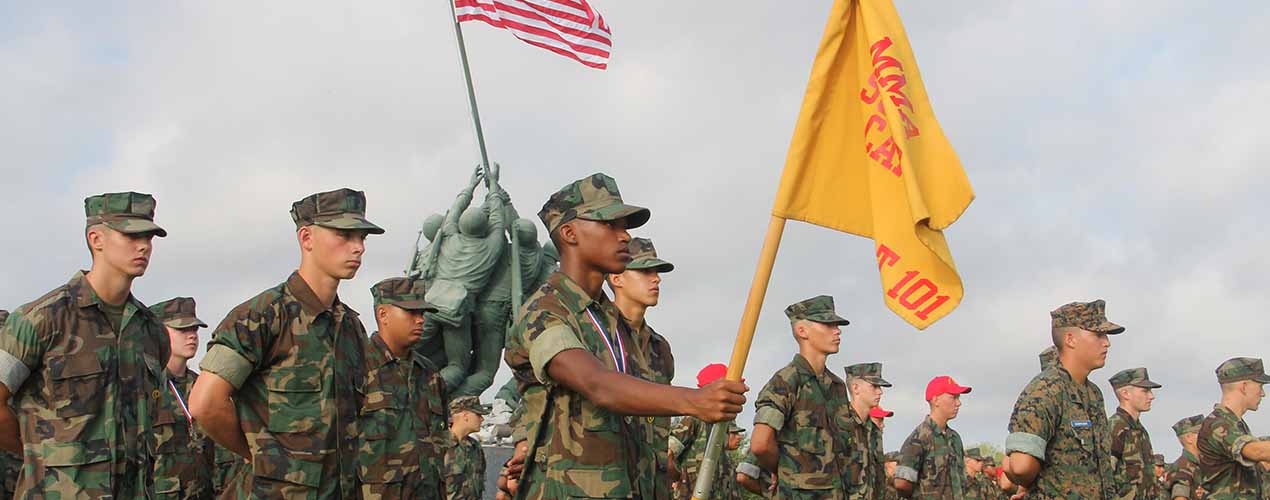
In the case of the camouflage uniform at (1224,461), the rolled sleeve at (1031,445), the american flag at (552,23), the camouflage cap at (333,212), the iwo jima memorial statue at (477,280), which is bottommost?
the rolled sleeve at (1031,445)

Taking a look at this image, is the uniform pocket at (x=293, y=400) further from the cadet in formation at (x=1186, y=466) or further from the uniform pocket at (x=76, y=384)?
the cadet in formation at (x=1186, y=466)

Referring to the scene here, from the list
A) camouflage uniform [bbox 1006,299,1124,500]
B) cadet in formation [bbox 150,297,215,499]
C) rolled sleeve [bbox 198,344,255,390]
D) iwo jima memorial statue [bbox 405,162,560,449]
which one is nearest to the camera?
rolled sleeve [bbox 198,344,255,390]

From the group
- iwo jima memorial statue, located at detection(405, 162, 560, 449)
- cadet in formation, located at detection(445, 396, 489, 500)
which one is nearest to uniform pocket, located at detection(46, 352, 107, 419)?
cadet in formation, located at detection(445, 396, 489, 500)

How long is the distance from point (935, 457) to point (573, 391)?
1059 centimetres

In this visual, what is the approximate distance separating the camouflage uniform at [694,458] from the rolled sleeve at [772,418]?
1.93m

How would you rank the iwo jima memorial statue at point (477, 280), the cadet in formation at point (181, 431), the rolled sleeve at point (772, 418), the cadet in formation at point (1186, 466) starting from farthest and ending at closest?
the iwo jima memorial statue at point (477, 280) → the cadet in formation at point (1186, 466) → the rolled sleeve at point (772, 418) → the cadet in formation at point (181, 431)

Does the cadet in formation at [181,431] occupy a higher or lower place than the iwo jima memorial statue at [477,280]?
lower

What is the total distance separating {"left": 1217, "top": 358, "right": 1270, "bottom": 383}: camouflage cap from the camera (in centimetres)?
1233

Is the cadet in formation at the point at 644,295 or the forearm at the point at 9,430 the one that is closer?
the forearm at the point at 9,430

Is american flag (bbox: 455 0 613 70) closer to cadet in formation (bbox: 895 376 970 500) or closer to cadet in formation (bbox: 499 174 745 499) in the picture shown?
cadet in formation (bbox: 895 376 970 500)

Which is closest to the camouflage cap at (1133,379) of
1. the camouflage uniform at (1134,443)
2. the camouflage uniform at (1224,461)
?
the camouflage uniform at (1134,443)

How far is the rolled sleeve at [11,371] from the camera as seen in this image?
6.96 m

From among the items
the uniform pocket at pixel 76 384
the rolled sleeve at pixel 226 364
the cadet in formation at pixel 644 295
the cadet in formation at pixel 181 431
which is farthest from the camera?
the cadet in formation at pixel 181 431

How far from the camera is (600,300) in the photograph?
17.3ft
